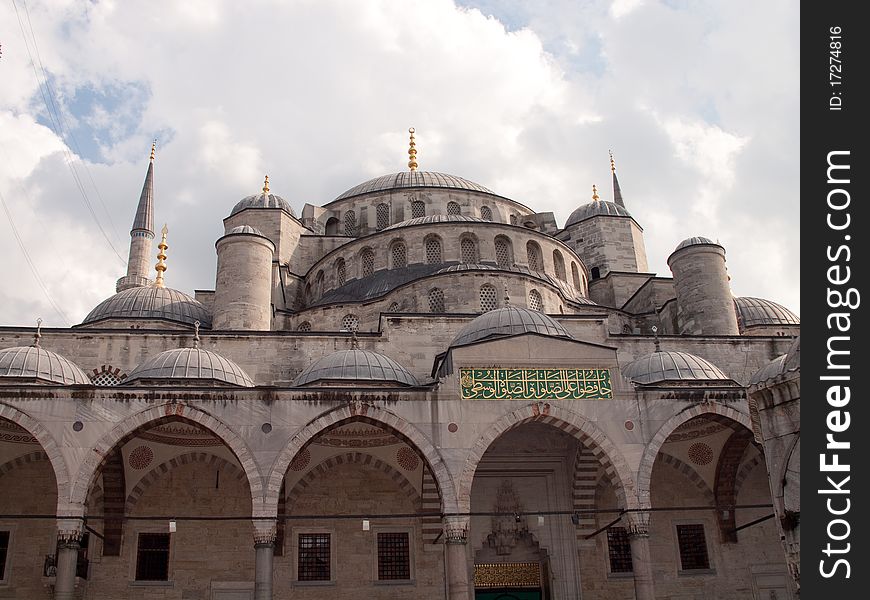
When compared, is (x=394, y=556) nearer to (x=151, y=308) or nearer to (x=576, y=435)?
(x=576, y=435)

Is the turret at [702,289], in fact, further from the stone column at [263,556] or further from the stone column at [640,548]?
the stone column at [263,556]

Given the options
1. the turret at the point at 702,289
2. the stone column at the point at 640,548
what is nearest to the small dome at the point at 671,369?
the stone column at the point at 640,548

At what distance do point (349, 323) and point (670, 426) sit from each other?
762cm

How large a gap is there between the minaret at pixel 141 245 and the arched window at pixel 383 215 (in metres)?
10.4

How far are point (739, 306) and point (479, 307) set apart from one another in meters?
7.22

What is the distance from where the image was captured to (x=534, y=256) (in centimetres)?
2006

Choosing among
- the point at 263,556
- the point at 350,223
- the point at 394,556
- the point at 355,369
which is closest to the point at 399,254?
the point at 350,223

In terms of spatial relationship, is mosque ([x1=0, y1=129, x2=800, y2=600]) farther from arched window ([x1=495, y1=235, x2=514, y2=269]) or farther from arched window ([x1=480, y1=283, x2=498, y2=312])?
arched window ([x1=495, y1=235, x2=514, y2=269])

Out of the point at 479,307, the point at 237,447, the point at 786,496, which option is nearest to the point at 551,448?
the point at 479,307

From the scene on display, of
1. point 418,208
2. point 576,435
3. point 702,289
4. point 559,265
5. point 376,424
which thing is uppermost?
point 418,208

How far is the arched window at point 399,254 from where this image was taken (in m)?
19.9

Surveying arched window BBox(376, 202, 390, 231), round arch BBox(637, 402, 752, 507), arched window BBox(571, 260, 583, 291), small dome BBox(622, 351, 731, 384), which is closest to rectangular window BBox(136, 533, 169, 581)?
round arch BBox(637, 402, 752, 507)

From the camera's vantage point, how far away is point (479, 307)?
55.5ft
